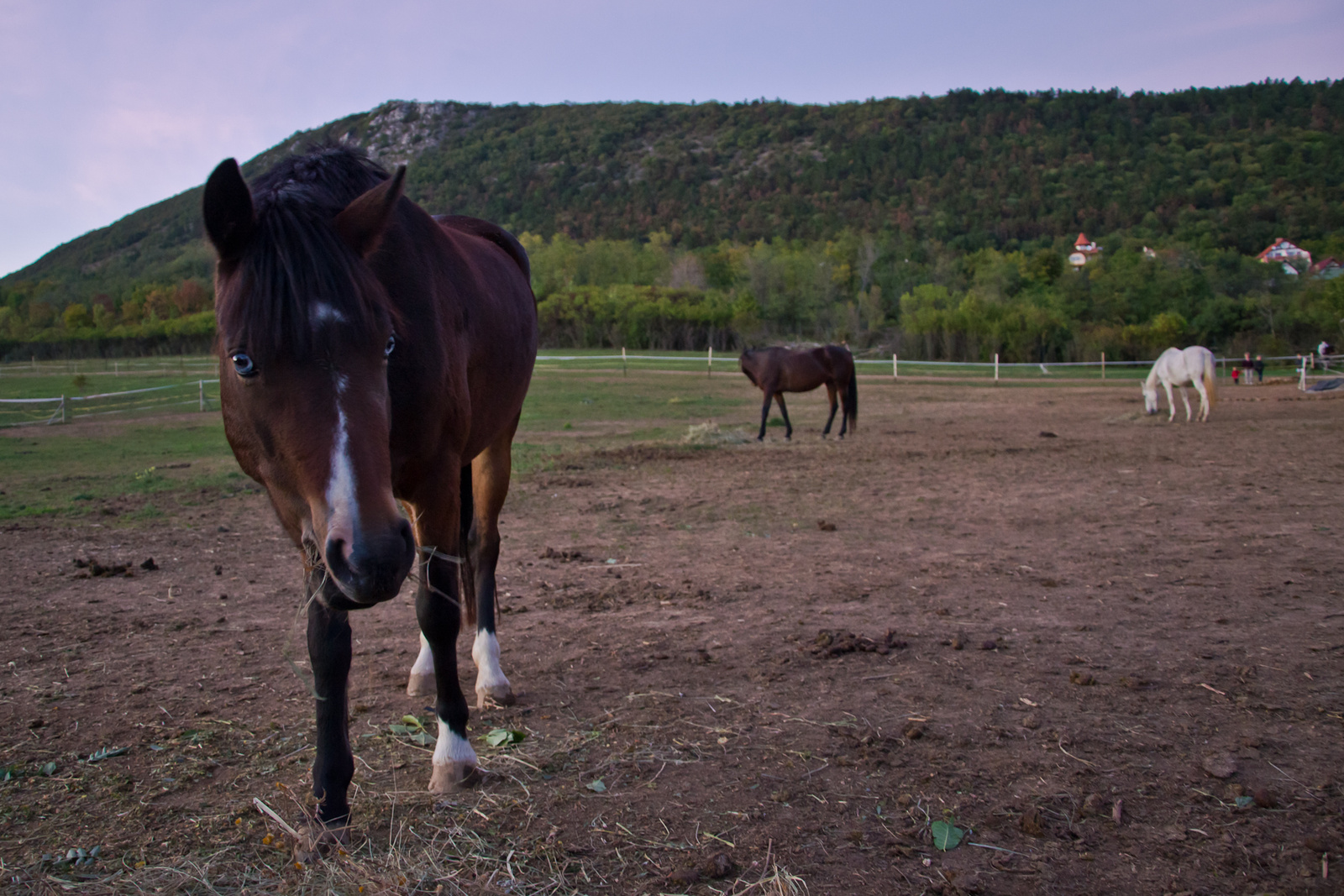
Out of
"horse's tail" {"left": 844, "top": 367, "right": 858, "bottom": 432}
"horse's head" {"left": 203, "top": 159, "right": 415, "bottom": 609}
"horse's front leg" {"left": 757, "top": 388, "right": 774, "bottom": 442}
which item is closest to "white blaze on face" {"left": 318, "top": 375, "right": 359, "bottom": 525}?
"horse's head" {"left": 203, "top": 159, "right": 415, "bottom": 609}

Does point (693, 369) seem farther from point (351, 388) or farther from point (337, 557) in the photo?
point (337, 557)

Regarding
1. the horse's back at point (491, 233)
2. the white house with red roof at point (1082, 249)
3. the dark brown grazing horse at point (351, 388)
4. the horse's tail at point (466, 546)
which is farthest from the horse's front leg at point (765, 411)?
the white house with red roof at point (1082, 249)

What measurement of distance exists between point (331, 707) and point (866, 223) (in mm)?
105936

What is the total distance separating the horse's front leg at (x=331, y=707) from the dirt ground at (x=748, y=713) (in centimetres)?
12

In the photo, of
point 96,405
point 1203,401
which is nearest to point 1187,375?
point 1203,401

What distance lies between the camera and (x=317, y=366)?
72.4 inches

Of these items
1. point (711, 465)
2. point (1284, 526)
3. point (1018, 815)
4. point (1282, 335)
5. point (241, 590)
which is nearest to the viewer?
point (1018, 815)

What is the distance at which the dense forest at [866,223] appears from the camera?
45.8 meters

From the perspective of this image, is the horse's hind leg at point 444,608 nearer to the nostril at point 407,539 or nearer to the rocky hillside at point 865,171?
the nostril at point 407,539

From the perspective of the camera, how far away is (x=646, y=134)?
149750 mm

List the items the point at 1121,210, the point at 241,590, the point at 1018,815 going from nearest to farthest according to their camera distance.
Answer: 1. the point at 1018,815
2. the point at 241,590
3. the point at 1121,210

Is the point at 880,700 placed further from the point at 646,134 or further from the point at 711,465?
the point at 646,134

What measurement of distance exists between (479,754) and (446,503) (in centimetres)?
95

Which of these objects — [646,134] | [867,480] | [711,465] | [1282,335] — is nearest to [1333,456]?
[867,480]
